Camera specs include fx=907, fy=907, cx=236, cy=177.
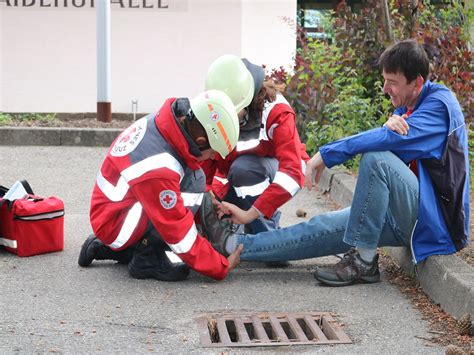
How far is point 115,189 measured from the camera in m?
4.93

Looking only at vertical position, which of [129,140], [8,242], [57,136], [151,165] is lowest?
[57,136]

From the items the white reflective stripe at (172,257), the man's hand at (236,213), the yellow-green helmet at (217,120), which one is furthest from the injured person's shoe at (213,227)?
the yellow-green helmet at (217,120)

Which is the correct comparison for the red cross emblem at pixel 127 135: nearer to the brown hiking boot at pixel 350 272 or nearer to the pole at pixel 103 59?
the brown hiking boot at pixel 350 272

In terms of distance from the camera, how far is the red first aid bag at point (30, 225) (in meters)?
5.32

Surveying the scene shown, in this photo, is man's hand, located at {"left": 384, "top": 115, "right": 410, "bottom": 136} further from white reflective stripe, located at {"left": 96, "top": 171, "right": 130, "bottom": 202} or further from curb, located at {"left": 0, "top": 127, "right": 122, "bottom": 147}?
curb, located at {"left": 0, "top": 127, "right": 122, "bottom": 147}

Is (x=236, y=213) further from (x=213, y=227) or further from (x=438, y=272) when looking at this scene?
(x=438, y=272)

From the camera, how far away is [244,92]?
16.6 ft

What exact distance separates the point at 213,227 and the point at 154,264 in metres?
0.39

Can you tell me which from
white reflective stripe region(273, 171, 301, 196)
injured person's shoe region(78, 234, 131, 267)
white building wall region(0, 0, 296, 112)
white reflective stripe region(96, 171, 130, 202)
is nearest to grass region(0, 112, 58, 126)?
white building wall region(0, 0, 296, 112)

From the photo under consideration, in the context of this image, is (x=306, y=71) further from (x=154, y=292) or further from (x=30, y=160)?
(x=154, y=292)

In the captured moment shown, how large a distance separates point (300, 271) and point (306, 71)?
16.3ft

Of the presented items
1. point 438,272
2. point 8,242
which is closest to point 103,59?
point 8,242

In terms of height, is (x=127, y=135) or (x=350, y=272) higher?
(x=127, y=135)

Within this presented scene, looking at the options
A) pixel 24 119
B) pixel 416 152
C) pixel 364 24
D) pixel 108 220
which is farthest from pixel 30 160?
pixel 416 152
